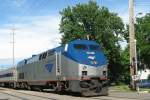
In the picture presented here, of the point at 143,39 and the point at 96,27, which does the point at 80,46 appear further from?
the point at 143,39

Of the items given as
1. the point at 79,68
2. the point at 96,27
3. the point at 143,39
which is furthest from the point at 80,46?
the point at 143,39

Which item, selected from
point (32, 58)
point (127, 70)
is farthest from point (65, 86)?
point (127, 70)

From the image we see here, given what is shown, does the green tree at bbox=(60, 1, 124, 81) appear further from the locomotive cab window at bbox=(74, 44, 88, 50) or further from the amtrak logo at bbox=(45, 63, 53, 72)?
the locomotive cab window at bbox=(74, 44, 88, 50)

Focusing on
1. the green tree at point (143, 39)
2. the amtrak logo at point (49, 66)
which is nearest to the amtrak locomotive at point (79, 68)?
the amtrak logo at point (49, 66)

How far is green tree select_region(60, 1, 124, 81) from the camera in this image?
7575 centimetres

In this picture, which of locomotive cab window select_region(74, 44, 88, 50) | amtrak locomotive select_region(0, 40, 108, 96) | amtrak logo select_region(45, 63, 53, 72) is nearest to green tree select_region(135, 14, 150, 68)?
amtrak logo select_region(45, 63, 53, 72)

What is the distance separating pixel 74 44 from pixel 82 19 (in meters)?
44.6

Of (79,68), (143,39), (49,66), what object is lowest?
(79,68)

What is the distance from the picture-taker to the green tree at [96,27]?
249 feet

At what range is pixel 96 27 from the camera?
76.9 meters

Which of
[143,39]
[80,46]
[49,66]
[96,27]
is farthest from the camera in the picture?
[143,39]

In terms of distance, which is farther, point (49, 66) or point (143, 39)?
point (143, 39)

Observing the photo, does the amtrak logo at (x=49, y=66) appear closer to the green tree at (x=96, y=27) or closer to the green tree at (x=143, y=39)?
the green tree at (x=96, y=27)

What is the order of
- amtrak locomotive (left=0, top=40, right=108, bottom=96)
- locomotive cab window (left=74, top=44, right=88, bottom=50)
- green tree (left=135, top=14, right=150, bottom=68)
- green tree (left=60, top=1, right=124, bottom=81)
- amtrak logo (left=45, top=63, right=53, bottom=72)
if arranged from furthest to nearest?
green tree (left=135, top=14, right=150, bottom=68) → green tree (left=60, top=1, right=124, bottom=81) → amtrak logo (left=45, top=63, right=53, bottom=72) → locomotive cab window (left=74, top=44, right=88, bottom=50) → amtrak locomotive (left=0, top=40, right=108, bottom=96)
